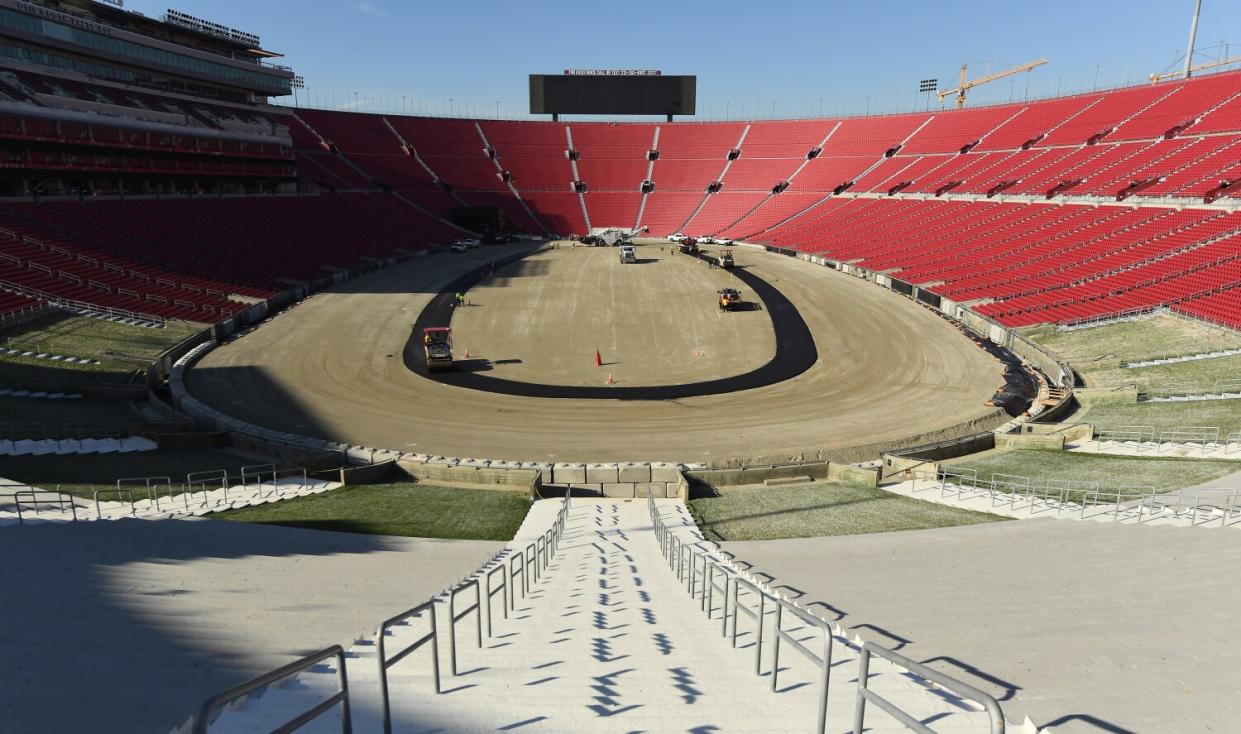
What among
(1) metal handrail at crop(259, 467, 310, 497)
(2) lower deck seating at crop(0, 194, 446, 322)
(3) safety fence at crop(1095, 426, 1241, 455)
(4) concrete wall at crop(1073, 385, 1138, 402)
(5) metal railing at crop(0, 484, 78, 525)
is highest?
(2) lower deck seating at crop(0, 194, 446, 322)

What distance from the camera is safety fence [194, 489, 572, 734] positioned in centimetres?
401

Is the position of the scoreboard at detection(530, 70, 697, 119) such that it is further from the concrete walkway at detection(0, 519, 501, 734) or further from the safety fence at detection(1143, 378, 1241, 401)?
the concrete walkway at detection(0, 519, 501, 734)

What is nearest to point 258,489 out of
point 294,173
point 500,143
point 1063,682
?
point 1063,682

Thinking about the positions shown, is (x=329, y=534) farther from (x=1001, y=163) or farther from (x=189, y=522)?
(x=1001, y=163)

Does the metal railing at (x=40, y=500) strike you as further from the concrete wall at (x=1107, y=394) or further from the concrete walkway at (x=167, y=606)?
the concrete wall at (x=1107, y=394)

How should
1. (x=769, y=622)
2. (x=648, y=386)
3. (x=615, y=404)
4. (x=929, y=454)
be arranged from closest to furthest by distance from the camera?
(x=769, y=622)
(x=929, y=454)
(x=615, y=404)
(x=648, y=386)

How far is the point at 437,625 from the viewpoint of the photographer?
8297mm

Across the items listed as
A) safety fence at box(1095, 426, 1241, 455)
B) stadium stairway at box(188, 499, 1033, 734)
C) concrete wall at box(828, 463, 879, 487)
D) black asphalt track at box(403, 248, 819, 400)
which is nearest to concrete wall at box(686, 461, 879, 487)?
concrete wall at box(828, 463, 879, 487)

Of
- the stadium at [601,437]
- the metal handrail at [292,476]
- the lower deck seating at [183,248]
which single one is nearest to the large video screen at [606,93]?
the stadium at [601,437]

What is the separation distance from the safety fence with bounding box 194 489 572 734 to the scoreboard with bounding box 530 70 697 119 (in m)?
95.8

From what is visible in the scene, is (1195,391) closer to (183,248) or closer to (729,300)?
(729,300)

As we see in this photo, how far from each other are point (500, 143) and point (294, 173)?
1290 inches

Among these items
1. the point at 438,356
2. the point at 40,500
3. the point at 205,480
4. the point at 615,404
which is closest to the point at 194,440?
the point at 205,480

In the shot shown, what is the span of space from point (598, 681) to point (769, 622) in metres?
3.02
